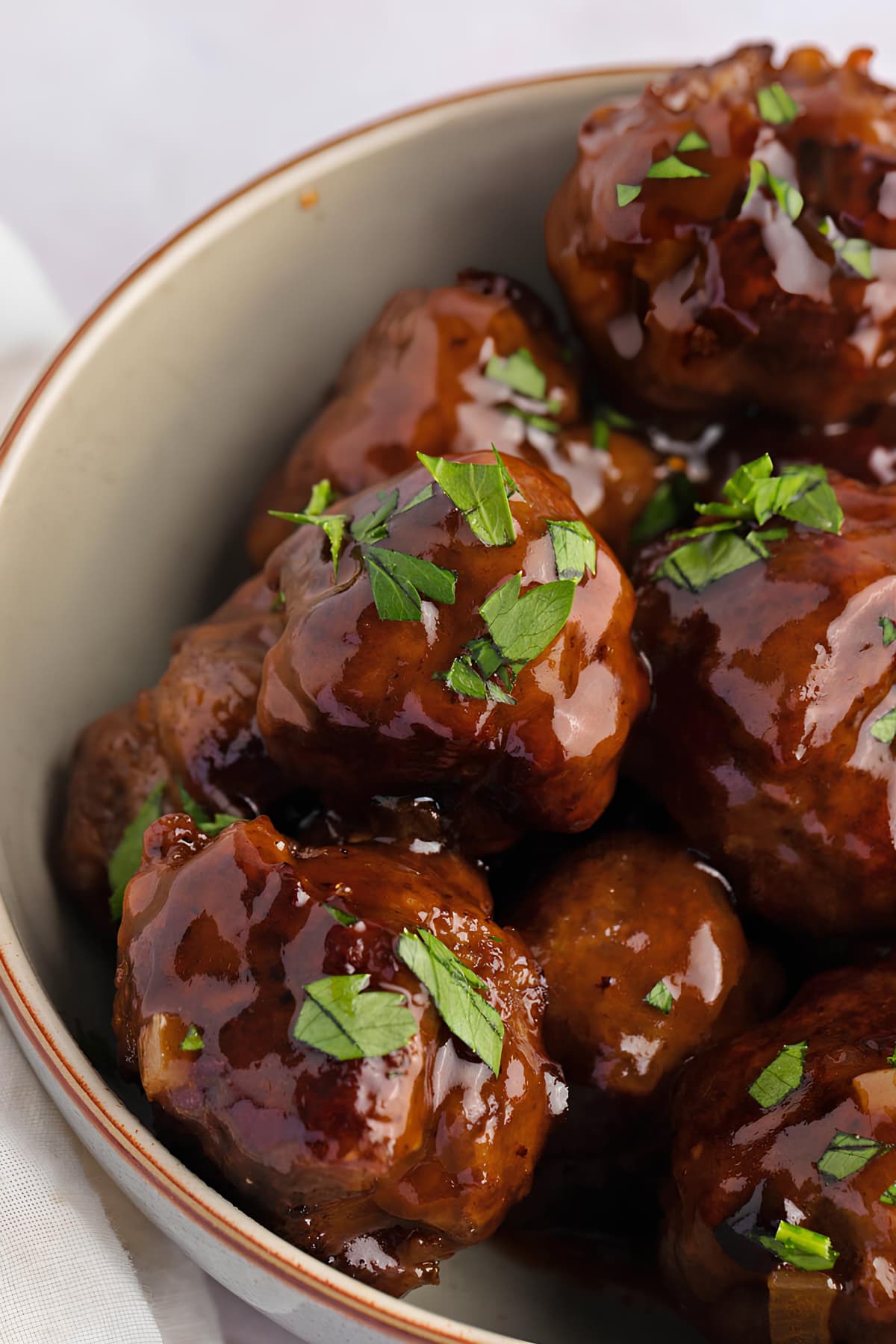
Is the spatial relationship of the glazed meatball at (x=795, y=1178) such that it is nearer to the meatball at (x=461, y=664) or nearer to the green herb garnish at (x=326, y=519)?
the meatball at (x=461, y=664)

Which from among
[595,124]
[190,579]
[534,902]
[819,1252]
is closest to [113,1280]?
[534,902]

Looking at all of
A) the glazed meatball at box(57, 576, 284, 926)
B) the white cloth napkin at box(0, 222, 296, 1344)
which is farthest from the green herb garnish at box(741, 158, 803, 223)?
the white cloth napkin at box(0, 222, 296, 1344)

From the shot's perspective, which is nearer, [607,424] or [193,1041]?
[193,1041]

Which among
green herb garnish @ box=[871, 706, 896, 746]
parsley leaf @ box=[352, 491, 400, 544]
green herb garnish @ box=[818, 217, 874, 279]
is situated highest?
parsley leaf @ box=[352, 491, 400, 544]

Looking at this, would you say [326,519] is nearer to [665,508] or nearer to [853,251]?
[665,508]

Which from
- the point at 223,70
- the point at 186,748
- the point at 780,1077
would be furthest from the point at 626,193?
the point at 223,70

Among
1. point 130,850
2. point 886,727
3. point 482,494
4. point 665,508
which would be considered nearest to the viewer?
point 482,494

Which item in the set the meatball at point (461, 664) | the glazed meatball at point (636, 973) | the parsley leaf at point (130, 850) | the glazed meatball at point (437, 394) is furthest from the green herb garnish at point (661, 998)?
the glazed meatball at point (437, 394)

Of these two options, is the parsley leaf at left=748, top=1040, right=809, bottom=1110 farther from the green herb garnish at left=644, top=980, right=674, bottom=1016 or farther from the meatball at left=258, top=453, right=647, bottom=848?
the meatball at left=258, top=453, right=647, bottom=848
